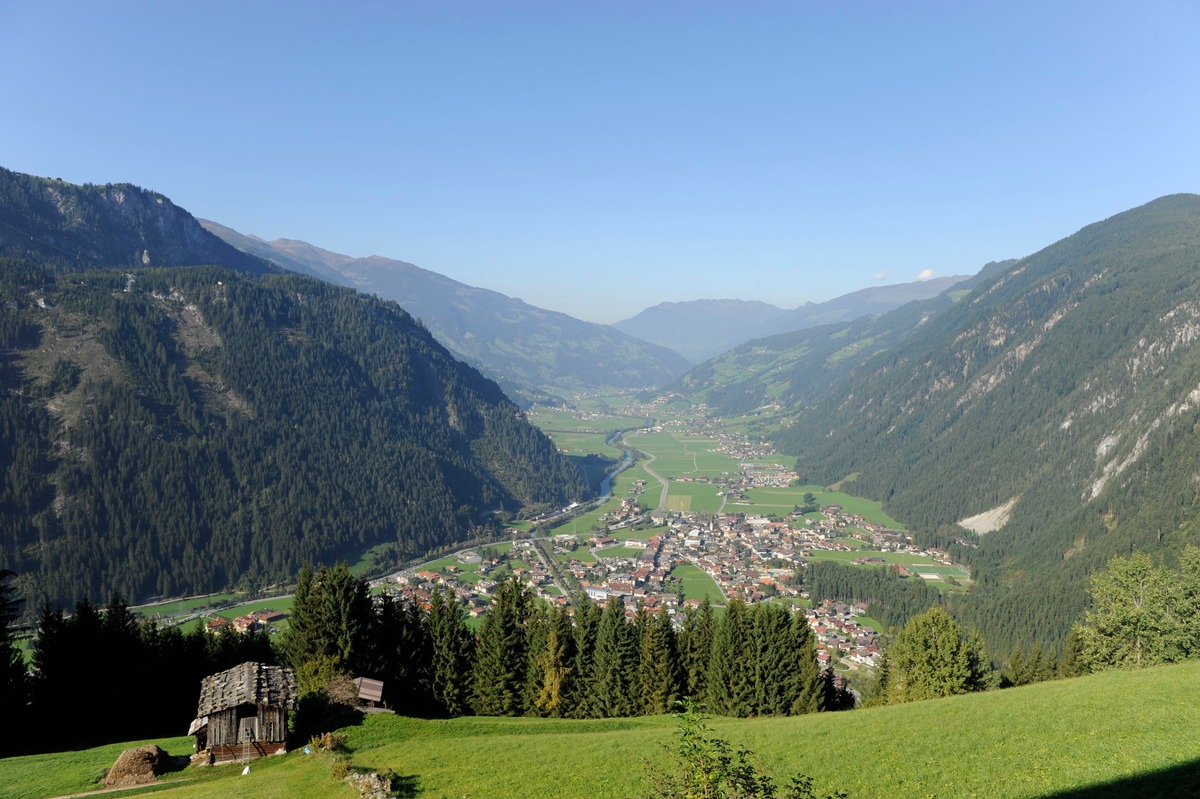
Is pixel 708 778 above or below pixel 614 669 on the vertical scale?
above

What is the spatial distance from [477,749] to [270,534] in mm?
135950

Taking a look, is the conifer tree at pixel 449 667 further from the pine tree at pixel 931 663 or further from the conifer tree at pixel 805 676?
the pine tree at pixel 931 663

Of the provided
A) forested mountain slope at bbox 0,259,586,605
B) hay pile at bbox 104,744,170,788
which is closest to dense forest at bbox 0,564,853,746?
hay pile at bbox 104,744,170,788

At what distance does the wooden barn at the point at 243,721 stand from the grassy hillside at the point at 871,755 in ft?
5.75

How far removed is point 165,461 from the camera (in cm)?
14725

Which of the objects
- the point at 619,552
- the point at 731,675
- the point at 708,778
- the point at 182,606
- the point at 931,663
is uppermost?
the point at 708,778

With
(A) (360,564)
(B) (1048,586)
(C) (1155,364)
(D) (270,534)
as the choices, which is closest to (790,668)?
(B) (1048,586)

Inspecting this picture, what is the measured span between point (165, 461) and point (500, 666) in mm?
135133

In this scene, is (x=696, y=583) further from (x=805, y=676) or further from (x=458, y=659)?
(x=458, y=659)

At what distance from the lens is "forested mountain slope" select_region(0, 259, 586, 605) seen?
125 meters

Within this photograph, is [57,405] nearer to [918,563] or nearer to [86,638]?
[86,638]

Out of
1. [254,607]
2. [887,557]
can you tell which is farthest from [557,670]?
[887,557]

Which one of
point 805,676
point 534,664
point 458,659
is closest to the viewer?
point 805,676

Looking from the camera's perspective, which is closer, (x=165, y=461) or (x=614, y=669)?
(x=614, y=669)
